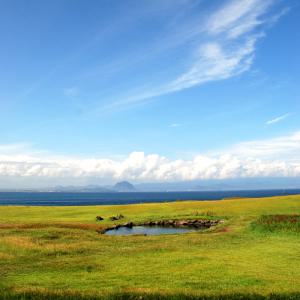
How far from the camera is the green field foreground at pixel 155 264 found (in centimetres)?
2395

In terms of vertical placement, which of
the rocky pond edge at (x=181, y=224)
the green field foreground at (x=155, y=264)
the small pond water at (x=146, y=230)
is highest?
the green field foreground at (x=155, y=264)

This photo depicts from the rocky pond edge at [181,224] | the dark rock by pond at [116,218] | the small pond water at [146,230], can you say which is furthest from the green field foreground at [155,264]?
the dark rock by pond at [116,218]

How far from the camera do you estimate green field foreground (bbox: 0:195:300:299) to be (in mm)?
23953

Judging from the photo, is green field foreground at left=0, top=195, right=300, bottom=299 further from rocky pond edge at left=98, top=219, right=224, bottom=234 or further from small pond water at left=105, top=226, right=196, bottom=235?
rocky pond edge at left=98, top=219, right=224, bottom=234

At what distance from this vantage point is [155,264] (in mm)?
34531

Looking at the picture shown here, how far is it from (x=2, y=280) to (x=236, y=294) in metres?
16.8

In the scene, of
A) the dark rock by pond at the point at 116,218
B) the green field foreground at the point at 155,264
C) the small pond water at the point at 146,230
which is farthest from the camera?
the dark rock by pond at the point at 116,218

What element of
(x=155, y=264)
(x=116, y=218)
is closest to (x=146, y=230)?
(x=116, y=218)

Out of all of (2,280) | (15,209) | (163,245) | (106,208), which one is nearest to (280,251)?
(163,245)

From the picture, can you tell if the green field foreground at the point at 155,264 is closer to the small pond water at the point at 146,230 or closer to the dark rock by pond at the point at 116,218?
the small pond water at the point at 146,230

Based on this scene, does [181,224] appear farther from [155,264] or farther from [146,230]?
Result: [155,264]

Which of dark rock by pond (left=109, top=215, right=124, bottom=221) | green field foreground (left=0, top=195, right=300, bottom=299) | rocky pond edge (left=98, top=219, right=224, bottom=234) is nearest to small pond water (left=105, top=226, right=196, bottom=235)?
rocky pond edge (left=98, top=219, right=224, bottom=234)

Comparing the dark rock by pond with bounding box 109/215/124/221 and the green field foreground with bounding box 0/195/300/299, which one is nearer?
the green field foreground with bounding box 0/195/300/299

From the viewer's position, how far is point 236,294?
22.7 meters
